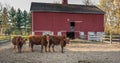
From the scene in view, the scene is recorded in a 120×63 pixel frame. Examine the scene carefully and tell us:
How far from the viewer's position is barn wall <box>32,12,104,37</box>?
40125mm

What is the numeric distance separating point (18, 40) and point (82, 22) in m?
25.1

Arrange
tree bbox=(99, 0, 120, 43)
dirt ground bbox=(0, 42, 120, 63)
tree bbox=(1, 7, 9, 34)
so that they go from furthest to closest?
1. tree bbox=(1, 7, 9, 34)
2. tree bbox=(99, 0, 120, 43)
3. dirt ground bbox=(0, 42, 120, 63)

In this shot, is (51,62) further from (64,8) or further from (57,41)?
(64,8)

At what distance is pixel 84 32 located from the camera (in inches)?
1681

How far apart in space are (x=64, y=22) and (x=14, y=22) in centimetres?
4534

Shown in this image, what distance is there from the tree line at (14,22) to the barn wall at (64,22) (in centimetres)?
3117

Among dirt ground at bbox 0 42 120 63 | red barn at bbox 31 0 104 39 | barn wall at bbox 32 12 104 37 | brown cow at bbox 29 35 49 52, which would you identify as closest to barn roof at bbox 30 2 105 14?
red barn at bbox 31 0 104 39

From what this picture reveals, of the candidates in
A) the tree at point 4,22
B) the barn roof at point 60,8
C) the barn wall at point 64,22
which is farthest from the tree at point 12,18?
the barn wall at point 64,22

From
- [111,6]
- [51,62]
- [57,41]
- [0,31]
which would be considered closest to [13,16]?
[0,31]

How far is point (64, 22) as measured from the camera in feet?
136

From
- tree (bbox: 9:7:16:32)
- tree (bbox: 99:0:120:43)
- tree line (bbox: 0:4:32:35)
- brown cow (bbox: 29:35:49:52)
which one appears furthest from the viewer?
tree (bbox: 9:7:16:32)

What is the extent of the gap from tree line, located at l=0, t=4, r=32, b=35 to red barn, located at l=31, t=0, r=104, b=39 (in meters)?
31.0

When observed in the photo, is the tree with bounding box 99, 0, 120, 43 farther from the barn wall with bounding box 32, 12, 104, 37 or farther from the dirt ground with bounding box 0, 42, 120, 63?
the dirt ground with bounding box 0, 42, 120, 63

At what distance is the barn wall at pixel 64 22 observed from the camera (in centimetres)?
4012
